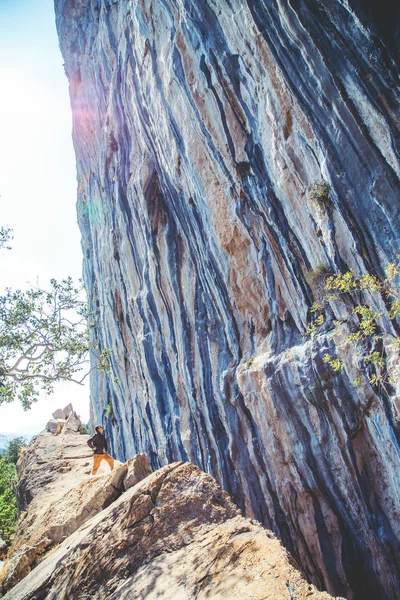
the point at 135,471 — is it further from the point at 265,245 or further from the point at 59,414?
the point at 59,414

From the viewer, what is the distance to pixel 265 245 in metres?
10.4

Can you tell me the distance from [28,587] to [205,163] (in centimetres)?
1178

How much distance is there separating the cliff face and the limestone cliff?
283cm

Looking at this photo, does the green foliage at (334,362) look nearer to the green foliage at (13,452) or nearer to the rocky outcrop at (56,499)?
the rocky outcrop at (56,499)

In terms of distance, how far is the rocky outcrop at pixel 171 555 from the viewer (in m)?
4.70

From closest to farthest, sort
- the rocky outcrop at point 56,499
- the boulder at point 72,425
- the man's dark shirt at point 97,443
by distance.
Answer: the rocky outcrop at point 56,499, the man's dark shirt at point 97,443, the boulder at point 72,425

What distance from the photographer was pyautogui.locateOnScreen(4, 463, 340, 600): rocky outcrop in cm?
470

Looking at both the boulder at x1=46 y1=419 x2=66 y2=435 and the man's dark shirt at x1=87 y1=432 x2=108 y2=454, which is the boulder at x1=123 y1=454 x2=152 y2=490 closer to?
the man's dark shirt at x1=87 y1=432 x2=108 y2=454

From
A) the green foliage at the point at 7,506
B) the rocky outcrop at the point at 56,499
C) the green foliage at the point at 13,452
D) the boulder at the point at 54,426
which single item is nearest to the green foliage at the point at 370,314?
the rocky outcrop at the point at 56,499

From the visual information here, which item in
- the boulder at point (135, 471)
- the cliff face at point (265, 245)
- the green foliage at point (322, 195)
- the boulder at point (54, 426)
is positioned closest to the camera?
the cliff face at point (265, 245)

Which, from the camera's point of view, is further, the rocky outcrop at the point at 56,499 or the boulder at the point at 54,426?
the boulder at the point at 54,426

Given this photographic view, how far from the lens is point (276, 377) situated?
916cm

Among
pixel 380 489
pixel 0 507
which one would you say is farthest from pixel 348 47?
pixel 0 507

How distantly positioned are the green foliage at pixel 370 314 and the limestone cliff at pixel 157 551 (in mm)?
3686
